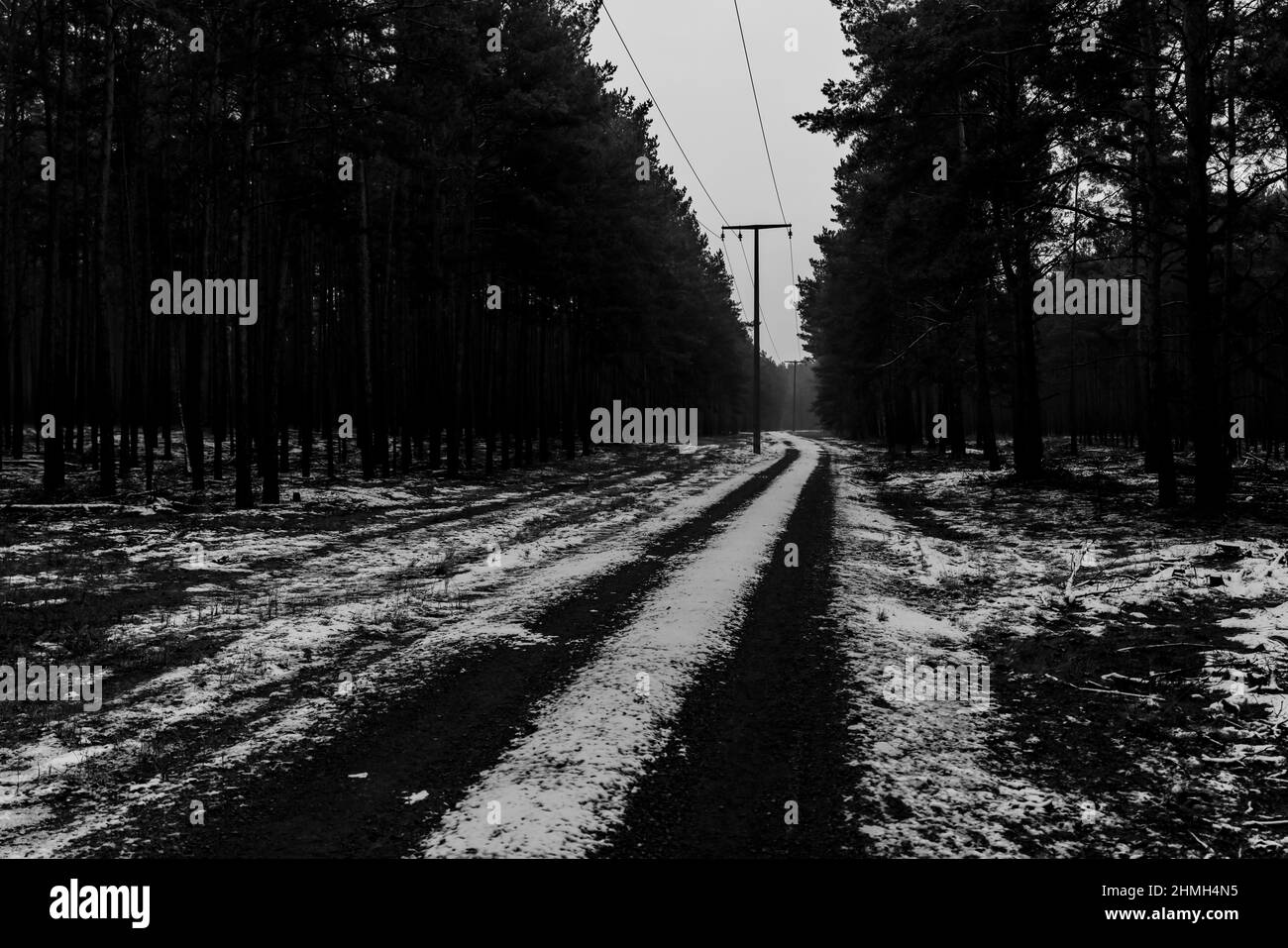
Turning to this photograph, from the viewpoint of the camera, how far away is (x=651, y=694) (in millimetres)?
5387

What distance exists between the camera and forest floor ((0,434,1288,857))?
3.64m

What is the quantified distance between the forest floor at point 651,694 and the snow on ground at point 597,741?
0.02 m

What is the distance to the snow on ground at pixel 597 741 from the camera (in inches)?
138

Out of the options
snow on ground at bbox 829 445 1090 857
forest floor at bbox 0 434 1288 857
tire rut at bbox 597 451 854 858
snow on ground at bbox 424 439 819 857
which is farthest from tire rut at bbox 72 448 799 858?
snow on ground at bbox 829 445 1090 857

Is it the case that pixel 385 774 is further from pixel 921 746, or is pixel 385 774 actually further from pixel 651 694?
pixel 921 746

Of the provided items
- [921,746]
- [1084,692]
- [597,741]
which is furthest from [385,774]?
[1084,692]

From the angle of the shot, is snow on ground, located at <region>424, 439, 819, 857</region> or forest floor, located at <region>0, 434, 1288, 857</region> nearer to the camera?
snow on ground, located at <region>424, 439, 819, 857</region>

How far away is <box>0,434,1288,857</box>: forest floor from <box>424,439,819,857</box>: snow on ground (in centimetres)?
2

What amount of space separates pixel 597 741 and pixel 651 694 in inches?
34.2

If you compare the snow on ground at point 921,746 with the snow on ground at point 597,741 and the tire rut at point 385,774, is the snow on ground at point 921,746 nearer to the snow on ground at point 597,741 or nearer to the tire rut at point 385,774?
the snow on ground at point 597,741

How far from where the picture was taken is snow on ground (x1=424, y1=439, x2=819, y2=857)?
3504mm

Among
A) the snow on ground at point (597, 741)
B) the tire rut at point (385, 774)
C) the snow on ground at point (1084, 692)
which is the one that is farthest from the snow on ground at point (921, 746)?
the tire rut at point (385, 774)

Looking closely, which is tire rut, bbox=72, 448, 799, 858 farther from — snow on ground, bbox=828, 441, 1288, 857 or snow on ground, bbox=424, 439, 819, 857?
snow on ground, bbox=828, 441, 1288, 857

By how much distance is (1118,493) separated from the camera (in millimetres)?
16156
